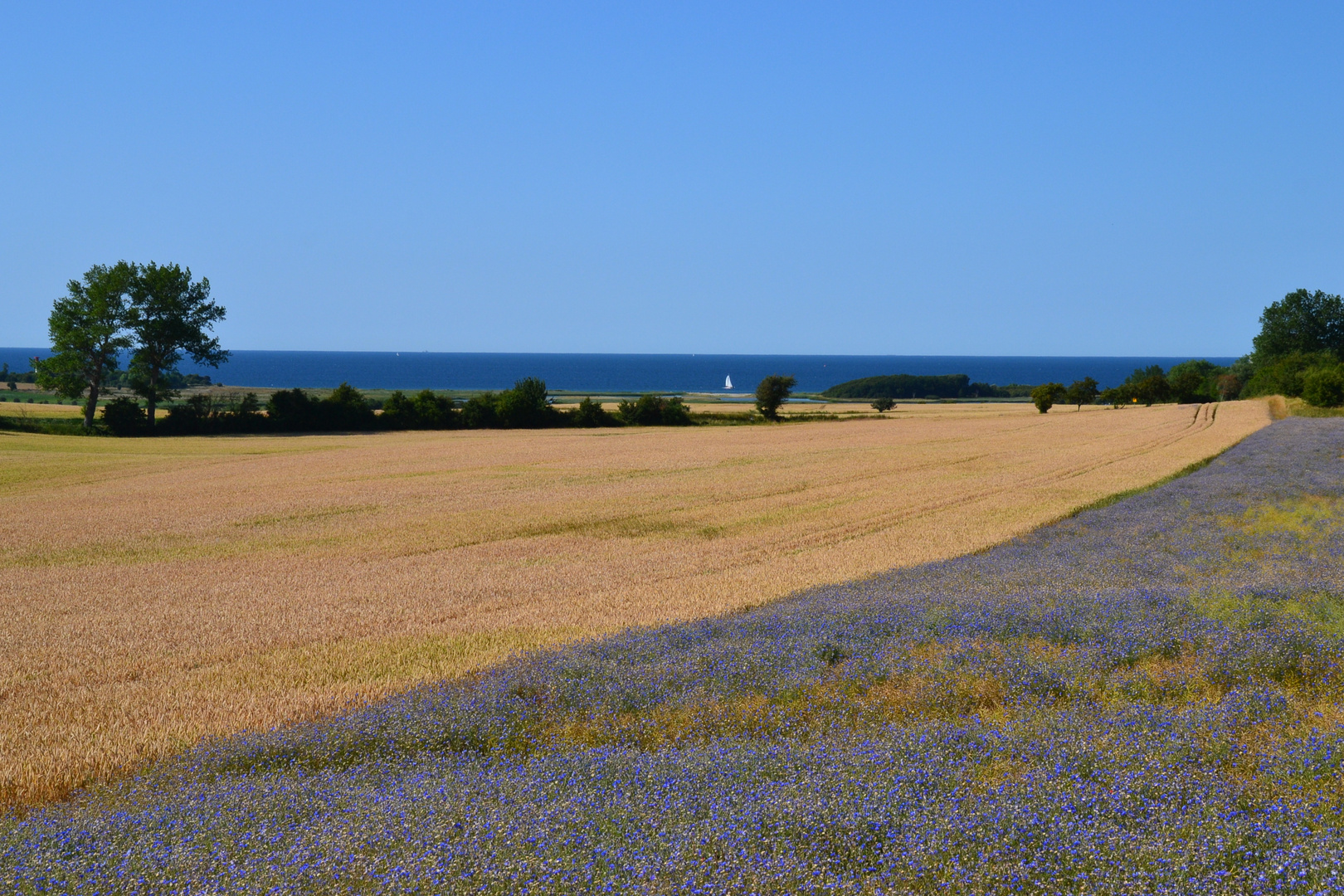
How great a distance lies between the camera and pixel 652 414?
241 ft

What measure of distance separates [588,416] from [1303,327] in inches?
4459

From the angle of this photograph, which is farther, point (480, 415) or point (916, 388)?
point (916, 388)

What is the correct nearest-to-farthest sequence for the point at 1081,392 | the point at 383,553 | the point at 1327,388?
the point at 383,553
the point at 1327,388
the point at 1081,392

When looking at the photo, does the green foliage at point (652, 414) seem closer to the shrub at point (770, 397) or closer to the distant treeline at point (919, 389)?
the shrub at point (770, 397)

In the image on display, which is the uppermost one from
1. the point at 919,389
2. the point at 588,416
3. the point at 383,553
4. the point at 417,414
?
the point at 919,389

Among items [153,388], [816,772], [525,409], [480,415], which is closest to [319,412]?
[153,388]

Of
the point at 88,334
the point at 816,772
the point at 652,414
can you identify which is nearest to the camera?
the point at 816,772

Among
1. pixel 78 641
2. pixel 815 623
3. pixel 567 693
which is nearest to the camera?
pixel 567 693

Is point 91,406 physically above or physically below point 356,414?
above

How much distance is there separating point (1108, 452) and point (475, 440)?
34.9 metres

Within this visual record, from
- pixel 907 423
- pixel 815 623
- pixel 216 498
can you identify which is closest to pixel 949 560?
pixel 815 623

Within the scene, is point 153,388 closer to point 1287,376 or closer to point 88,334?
point 88,334

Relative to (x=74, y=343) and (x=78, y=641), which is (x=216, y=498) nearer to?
(x=78, y=641)

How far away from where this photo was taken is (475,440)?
178 feet
